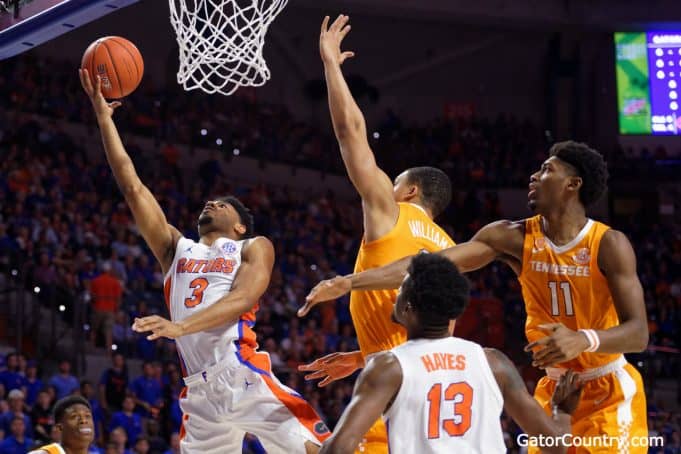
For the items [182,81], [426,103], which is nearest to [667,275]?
[426,103]

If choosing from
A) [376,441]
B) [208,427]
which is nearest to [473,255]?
[376,441]

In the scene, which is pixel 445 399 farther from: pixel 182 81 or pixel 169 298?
pixel 182 81

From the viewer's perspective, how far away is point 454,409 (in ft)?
10.9

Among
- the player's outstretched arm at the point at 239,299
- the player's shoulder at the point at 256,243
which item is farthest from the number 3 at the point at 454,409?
the player's shoulder at the point at 256,243

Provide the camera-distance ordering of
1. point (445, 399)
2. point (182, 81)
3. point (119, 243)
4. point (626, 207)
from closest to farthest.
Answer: point (445, 399) → point (182, 81) → point (119, 243) → point (626, 207)

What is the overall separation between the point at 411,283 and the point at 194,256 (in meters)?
2.31

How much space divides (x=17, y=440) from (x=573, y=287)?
248 inches

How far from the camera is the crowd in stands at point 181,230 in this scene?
10.7m

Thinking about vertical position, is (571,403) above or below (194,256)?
below

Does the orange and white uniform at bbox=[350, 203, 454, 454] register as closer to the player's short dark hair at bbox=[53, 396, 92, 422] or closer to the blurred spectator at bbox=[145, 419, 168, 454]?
the player's short dark hair at bbox=[53, 396, 92, 422]

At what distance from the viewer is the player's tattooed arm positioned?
13.3ft

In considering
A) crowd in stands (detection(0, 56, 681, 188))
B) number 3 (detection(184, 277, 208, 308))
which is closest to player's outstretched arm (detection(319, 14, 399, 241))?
number 3 (detection(184, 277, 208, 308))

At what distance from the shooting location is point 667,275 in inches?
718

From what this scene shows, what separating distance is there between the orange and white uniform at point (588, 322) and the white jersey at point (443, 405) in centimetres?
101
